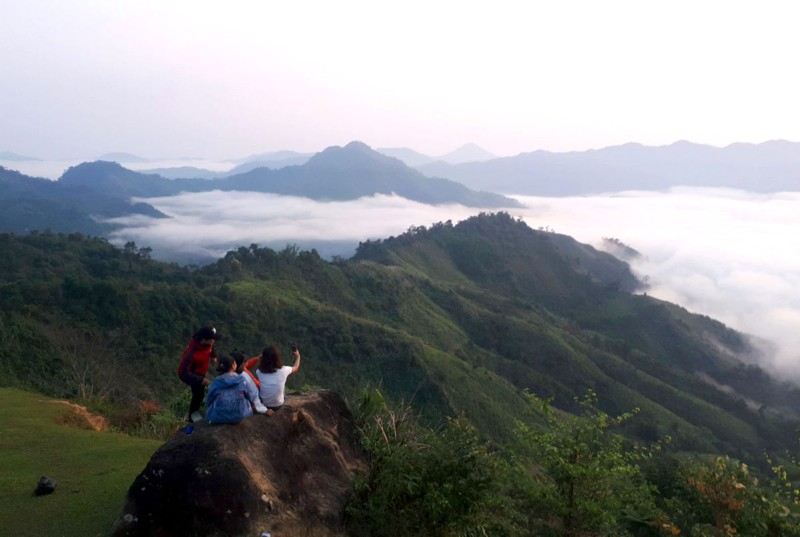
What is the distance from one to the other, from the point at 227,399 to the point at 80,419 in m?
7.39

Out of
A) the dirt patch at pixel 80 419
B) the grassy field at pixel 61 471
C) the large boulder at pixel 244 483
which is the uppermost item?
the large boulder at pixel 244 483

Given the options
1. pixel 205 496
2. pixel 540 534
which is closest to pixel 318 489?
pixel 205 496

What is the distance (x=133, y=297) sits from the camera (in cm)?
4184

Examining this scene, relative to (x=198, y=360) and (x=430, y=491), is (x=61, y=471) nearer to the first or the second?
(x=198, y=360)

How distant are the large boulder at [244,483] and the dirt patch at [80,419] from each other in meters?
6.58

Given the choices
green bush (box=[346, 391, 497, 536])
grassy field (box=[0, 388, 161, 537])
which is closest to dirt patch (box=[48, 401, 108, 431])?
grassy field (box=[0, 388, 161, 537])

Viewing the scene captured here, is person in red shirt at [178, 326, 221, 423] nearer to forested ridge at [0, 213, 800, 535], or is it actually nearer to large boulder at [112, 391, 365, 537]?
large boulder at [112, 391, 365, 537]

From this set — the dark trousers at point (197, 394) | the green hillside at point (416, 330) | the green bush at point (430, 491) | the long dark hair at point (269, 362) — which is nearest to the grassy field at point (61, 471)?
the dark trousers at point (197, 394)

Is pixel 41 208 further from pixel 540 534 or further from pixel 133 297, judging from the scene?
pixel 540 534

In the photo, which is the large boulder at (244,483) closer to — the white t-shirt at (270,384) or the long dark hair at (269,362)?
the white t-shirt at (270,384)

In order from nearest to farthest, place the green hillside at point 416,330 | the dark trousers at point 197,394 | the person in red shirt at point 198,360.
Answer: the person in red shirt at point 198,360
the dark trousers at point 197,394
the green hillside at point 416,330

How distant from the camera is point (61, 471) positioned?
9.11 metres

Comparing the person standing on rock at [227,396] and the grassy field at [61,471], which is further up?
the person standing on rock at [227,396]

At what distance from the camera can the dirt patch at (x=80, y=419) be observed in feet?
40.3
